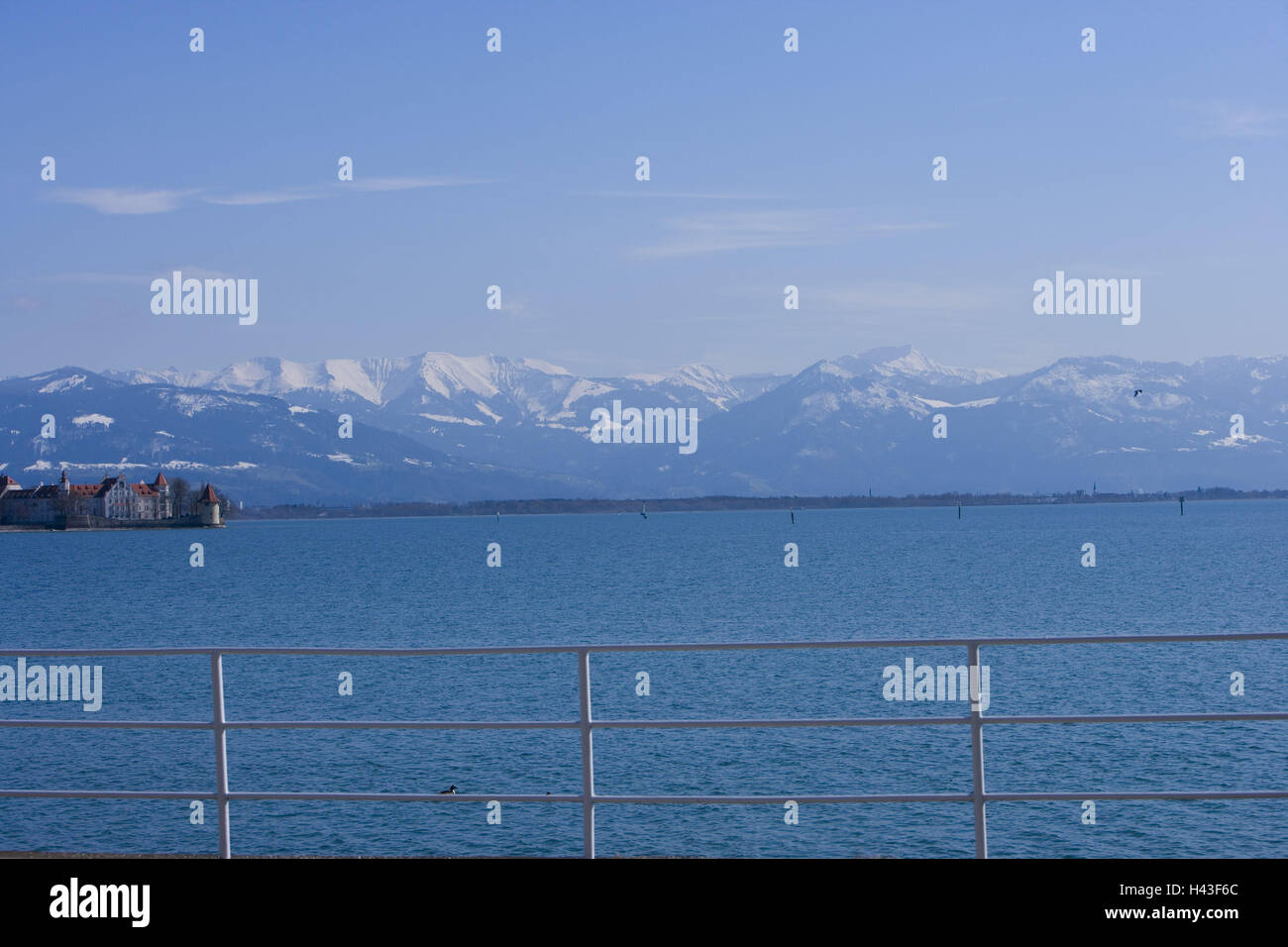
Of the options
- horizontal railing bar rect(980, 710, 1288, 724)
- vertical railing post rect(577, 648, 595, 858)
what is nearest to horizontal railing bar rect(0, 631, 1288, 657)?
vertical railing post rect(577, 648, 595, 858)

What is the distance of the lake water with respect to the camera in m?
22.0

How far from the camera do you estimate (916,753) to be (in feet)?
87.5

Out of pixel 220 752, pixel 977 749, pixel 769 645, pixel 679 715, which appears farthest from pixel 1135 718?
pixel 679 715

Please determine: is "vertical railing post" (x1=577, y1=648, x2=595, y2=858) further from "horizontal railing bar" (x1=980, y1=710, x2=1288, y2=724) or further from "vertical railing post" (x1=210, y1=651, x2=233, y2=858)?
"horizontal railing bar" (x1=980, y1=710, x2=1288, y2=724)

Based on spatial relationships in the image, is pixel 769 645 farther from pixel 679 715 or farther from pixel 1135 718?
pixel 679 715

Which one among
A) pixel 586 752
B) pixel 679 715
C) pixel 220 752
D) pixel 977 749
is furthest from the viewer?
pixel 679 715

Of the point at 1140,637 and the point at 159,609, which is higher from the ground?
the point at 1140,637

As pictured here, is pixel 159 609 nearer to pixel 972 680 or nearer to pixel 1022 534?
pixel 972 680

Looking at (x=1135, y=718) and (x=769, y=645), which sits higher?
(x=769, y=645)

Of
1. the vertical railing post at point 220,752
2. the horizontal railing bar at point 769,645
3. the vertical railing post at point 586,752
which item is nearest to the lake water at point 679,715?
the vertical railing post at point 586,752

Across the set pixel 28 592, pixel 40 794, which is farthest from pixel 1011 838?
pixel 28 592

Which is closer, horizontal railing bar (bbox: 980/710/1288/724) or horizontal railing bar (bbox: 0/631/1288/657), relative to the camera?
horizontal railing bar (bbox: 0/631/1288/657)

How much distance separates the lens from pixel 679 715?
3325cm
